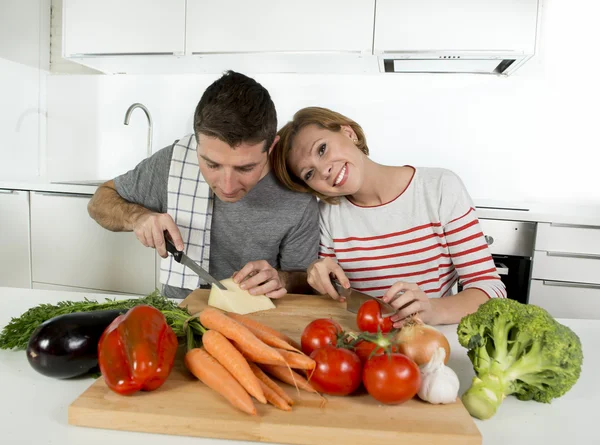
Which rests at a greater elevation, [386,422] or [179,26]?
[179,26]

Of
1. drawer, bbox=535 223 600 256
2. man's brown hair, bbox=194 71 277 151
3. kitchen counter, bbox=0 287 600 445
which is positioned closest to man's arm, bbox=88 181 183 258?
man's brown hair, bbox=194 71 277 151

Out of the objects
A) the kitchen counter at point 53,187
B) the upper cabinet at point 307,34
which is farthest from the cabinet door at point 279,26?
the kitchen counter at point 53,187

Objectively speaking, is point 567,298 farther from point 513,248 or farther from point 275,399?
point 275,399

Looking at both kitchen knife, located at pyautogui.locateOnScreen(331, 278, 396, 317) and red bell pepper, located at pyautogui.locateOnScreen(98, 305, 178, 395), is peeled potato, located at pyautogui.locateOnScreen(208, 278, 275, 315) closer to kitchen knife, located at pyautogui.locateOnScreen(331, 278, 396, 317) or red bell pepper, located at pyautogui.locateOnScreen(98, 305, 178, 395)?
kitchen knife, located at pyautogui.locateOnScreen(331, 278, 396, 317)

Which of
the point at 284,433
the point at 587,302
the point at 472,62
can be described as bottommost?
the point at 587,302

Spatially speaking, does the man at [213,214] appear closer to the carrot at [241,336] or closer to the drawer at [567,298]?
the carrot at [241,336]

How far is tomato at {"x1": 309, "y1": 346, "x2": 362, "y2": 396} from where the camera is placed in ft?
2.74

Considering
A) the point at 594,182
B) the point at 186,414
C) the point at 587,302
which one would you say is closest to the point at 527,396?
the point at 186,414

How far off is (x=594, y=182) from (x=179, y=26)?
8.56 ft

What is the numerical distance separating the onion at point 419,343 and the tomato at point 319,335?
119mm

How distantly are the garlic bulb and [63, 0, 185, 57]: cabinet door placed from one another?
2592 mm

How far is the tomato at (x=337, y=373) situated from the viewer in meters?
0.84

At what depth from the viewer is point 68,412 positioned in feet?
2.60

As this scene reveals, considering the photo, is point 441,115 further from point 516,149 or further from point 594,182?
point 594,182
